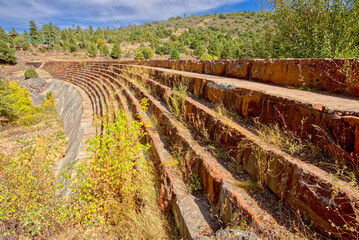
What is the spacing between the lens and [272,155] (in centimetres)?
171

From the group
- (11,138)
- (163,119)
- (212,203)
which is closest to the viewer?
(212,203)

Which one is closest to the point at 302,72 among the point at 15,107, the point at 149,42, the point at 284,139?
the point at 284,139

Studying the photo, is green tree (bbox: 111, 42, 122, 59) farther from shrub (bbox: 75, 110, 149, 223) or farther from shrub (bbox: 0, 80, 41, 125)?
shrub (bbox: 75, 110, 149, 223)

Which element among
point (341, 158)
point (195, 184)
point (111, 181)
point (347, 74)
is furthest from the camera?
point (111, 181)

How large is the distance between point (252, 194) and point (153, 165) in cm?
Result: 189

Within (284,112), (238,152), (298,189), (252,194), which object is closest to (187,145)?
(238,152)

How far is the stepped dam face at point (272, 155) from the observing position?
1373 mm

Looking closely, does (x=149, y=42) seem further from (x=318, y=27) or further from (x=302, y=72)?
(x=302, y=72)

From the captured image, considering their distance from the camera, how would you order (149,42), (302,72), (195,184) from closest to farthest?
(195,184)
(302,72)
(149,42)

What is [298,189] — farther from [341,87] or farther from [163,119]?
[163,119]

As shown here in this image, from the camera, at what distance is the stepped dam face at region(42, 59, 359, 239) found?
1373mm

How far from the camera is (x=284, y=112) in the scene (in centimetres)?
206

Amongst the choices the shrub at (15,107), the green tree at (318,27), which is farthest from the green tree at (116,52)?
the green tree at (318,27)

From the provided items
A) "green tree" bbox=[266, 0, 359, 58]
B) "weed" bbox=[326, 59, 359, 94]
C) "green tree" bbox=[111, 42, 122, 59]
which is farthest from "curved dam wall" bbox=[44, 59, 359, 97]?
"green tree" bbox=[111, 42, 122, 59]
